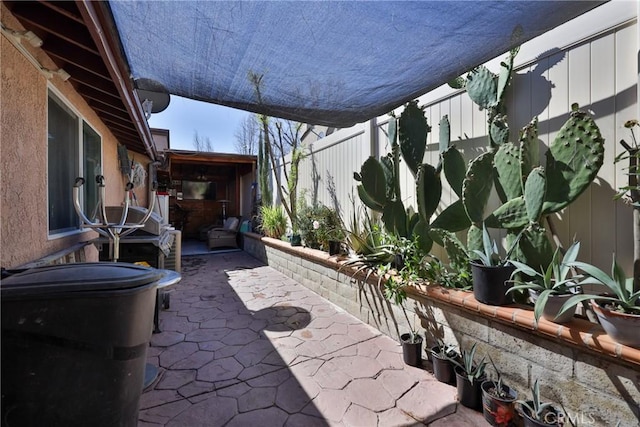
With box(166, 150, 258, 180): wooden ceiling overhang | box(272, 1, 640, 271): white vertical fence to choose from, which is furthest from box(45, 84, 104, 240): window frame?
box(166, 150, 258, 180): wooden ceiling overhang

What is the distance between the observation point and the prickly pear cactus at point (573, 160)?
1.76 meters

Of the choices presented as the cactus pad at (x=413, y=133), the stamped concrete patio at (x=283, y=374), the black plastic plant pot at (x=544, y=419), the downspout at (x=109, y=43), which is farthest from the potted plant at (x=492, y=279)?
the downspout at (x=109, y=43)

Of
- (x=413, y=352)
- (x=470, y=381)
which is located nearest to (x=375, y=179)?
(x=413, y=352)

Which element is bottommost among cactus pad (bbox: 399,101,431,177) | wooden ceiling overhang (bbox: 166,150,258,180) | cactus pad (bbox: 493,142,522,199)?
cactus pad (bbox: 493,142,522,199)

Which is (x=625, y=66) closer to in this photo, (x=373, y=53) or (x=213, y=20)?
(x=373, y=53)

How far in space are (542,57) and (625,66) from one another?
0.57 metres

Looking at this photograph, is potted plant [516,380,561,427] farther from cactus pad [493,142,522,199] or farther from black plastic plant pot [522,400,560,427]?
cactus pad [493,142,522,199]

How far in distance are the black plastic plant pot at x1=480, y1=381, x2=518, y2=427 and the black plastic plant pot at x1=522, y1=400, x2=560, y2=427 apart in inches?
3.0

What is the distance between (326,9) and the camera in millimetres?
1681

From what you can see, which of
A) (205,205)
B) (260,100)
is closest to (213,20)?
(260,100)

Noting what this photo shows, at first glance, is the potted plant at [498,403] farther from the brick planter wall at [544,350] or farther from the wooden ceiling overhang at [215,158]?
the wooden ceiling overhang at [215,158]

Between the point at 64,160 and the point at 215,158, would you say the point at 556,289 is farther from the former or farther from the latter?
the point at 215,158

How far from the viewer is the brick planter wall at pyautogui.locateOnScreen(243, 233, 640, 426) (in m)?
1.43

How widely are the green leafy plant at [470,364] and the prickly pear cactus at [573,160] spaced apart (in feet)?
3.89
